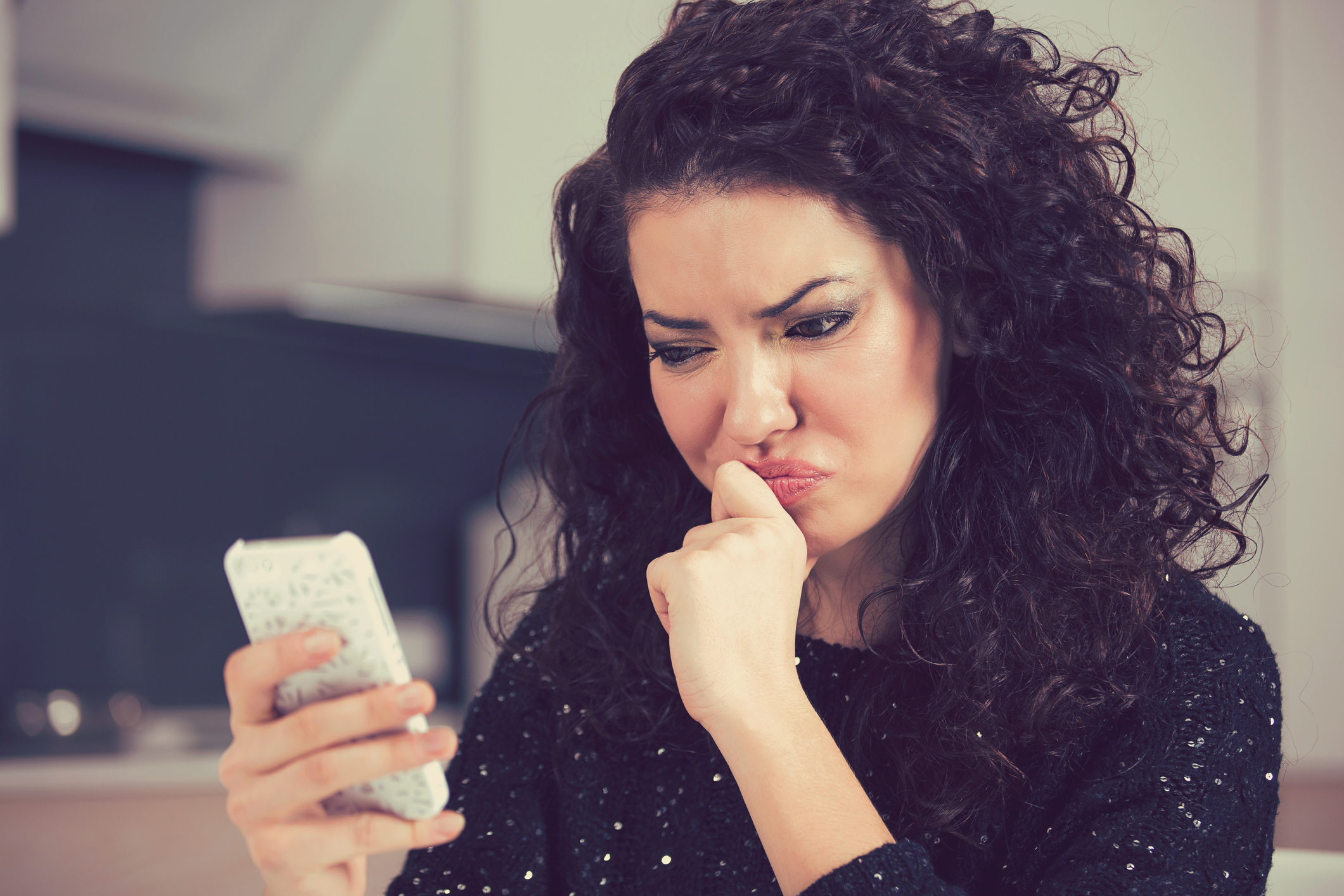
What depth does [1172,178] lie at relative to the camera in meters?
1.93

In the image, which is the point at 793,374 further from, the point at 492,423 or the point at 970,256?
the point at 492,423

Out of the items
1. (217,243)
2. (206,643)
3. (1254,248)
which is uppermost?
(1254,248)

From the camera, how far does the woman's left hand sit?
70cm

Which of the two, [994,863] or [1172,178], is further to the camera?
[1172,178]

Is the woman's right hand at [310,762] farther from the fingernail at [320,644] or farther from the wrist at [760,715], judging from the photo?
the wrist at [760,715]

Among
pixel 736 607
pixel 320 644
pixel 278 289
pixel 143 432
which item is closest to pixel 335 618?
pixel 320 644

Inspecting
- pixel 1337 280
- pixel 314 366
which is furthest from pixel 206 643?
pixel 1337 280

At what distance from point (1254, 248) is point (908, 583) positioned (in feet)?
4.80

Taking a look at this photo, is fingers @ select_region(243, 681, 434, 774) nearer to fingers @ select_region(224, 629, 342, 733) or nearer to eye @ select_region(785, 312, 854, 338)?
fingers @ select_region(224, 629, 342, 733)

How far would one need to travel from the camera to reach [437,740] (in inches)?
24.8

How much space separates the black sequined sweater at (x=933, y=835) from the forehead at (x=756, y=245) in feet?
1.18

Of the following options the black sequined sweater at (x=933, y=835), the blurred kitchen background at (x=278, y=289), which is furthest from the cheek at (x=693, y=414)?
the blurred kitchen background at (x=278, y=289)

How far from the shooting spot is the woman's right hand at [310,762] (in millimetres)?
625

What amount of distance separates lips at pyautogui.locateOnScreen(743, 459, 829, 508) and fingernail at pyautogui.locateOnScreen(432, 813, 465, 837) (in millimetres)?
329
